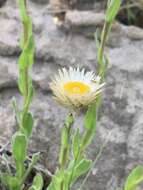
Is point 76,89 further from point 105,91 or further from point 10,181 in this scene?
point 105,91

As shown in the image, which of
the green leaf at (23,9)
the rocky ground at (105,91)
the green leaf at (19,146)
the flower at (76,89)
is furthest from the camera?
the rocky ground at (105,91)

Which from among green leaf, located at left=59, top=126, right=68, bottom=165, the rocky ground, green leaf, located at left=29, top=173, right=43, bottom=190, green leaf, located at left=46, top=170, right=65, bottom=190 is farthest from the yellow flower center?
the rocky ground

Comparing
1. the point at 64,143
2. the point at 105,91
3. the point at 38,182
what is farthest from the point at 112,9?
the point at 105,91

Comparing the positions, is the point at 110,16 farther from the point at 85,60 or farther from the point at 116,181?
the point at 85,60

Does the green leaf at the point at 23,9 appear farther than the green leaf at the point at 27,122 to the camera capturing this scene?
No

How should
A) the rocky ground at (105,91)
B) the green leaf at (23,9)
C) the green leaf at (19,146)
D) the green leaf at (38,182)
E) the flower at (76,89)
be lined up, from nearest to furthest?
the flower at (76,89)
the green leaf at (23,9)
the green leaf at (19,146)
the green leaf at (38,182)
the rocky ground at (105,91)

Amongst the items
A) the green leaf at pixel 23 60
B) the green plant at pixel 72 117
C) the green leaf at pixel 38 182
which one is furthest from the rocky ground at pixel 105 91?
the green leaf at pixel 23 60

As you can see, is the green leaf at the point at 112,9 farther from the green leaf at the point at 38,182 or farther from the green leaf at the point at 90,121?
the green leaf at the point at 38,182

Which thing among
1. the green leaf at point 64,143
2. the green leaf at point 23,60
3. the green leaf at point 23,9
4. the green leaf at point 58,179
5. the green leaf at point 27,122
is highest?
the green leaf at point 23,9
